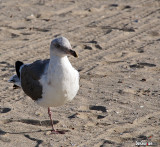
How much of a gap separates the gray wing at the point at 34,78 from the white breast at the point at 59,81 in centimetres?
13

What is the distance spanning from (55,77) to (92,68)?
8.88ft

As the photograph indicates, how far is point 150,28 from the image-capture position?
33.8 feet

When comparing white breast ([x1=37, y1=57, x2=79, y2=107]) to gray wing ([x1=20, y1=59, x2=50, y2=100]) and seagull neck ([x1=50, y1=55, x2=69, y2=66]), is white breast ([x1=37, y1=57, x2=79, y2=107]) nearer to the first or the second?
seagull neck ([x1=50, y1=55, x2=69, y2=66])

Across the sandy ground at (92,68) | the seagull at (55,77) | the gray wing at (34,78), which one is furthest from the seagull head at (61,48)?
the sandy ground at (92,68)

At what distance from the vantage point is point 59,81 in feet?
17.8

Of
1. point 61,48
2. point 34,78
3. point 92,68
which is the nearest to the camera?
point 61,48

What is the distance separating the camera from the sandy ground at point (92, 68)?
575 cm

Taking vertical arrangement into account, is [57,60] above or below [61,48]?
below

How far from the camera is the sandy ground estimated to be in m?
5.75

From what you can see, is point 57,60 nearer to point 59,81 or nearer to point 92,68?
point 59,81

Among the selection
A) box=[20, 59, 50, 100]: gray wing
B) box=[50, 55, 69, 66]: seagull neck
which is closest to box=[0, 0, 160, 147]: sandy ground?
box=[20, 59, 50, 100]: gray wing

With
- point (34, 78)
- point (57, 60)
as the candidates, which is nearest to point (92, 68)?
point (34, 78)

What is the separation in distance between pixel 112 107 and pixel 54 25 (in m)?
4.56

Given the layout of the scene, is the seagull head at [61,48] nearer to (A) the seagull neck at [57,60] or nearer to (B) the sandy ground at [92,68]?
(A) the seagull neck at [57,60]
